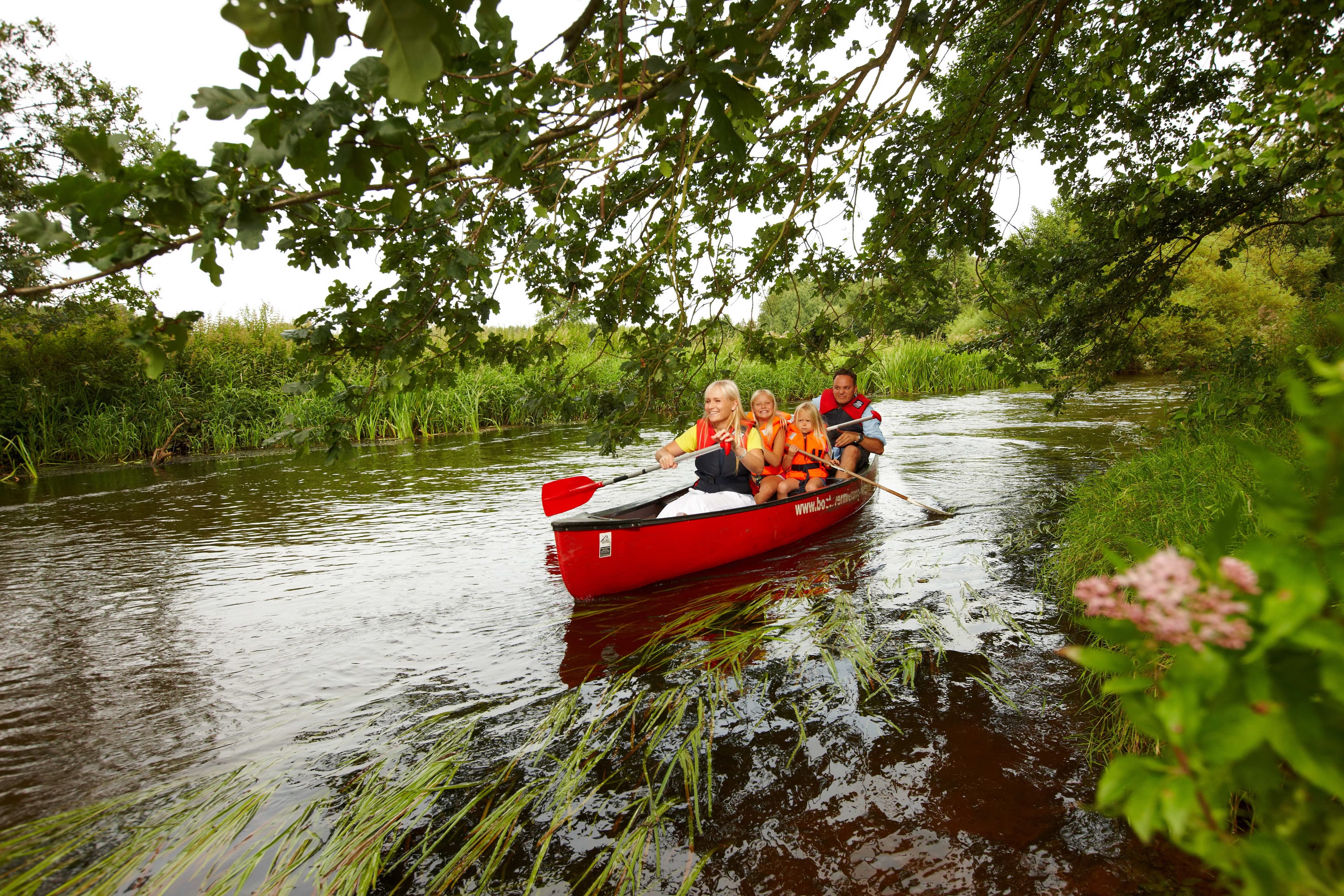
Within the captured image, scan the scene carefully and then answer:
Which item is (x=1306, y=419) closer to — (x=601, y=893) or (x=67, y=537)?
(x=601, y=893)

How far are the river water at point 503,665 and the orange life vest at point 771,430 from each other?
0.77m

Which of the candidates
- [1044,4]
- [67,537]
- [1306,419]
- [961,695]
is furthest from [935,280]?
[67,537]

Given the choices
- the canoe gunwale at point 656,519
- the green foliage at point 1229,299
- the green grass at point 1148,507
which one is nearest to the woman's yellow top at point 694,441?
the canoe gunwale at point 656,519

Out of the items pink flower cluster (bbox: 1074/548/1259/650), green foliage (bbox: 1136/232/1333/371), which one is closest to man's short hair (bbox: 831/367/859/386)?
pink flower cluster (bbox: 1074/548/1259/650)

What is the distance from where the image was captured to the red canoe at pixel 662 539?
4.97 metres

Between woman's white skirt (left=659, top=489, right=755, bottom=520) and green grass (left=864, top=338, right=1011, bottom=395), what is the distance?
49.2 ft

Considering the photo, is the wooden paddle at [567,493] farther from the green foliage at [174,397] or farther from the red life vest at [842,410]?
the green foliage at [174,397]

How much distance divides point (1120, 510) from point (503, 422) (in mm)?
13586

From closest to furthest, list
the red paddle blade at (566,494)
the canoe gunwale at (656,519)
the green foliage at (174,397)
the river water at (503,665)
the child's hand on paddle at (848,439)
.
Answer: the river water at (503,665), the canoe gunwale at (656,519), the red paddle blade at (566,494), the child's hand on paddle at (848,439), the green foliage at (174,397)

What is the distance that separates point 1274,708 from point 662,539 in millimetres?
4614

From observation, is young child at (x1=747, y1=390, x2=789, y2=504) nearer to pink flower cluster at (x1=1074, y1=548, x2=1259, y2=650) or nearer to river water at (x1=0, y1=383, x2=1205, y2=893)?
river water at (x1=0, y1=383, x2=1205, y2=893)

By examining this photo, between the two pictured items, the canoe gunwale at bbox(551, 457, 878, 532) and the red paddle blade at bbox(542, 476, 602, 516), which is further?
the red paddle blade at bbox(542, 476, 602, 516)

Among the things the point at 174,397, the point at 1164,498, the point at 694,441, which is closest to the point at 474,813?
the point at 694,441

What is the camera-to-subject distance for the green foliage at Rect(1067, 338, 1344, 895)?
682mm
